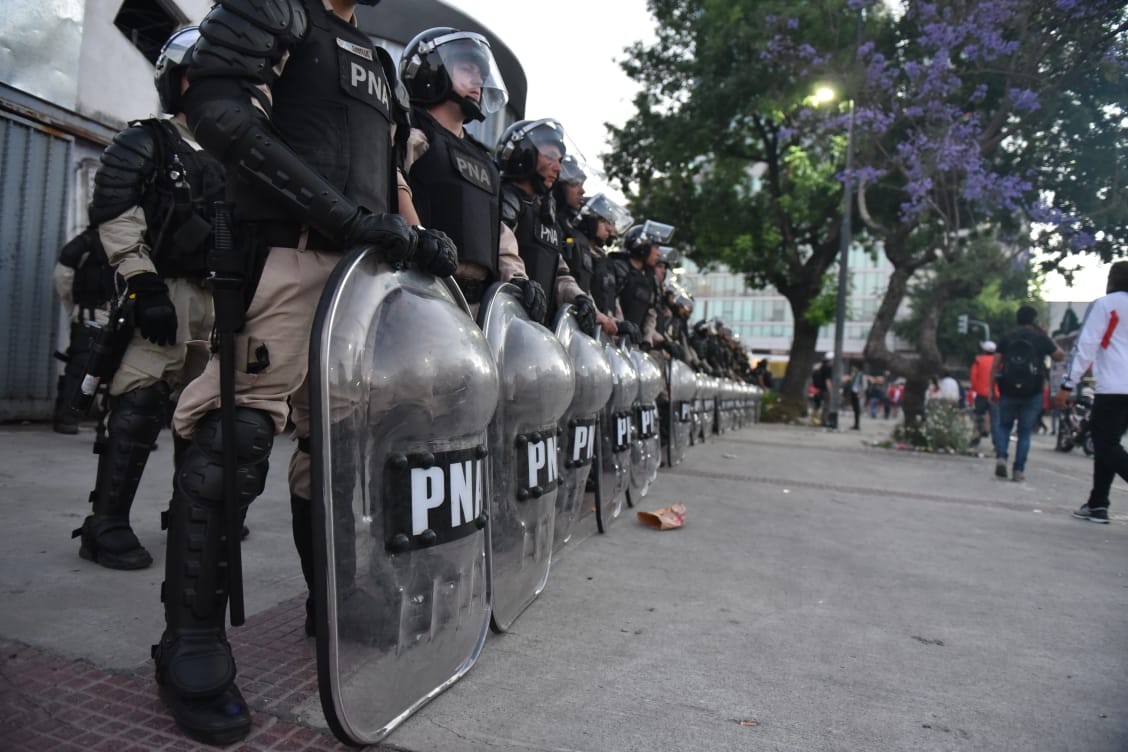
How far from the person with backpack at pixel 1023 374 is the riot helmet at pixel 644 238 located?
349 centimetres

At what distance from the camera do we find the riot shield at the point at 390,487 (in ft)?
5.41

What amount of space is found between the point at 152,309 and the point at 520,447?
4.72 feet

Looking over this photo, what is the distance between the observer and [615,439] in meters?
4.12

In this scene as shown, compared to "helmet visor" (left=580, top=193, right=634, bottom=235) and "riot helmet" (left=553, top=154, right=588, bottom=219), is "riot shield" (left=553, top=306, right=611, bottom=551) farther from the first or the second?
"helmet visor" (left=580, top=193, right=634, bottom=235)

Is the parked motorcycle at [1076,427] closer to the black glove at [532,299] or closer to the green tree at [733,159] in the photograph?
the green tree at [733,159]

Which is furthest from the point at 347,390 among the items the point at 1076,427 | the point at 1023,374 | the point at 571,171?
the point at 1076,427

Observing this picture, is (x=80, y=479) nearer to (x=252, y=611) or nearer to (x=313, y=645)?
(x=252, y=611)

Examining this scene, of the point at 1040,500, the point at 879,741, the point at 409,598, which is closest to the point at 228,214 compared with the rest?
the point at 409,598

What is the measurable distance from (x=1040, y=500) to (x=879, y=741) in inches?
233

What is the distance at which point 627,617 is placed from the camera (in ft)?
9.20

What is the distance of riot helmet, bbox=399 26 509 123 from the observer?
2.96m

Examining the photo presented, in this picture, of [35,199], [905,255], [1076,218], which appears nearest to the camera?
[35,199]

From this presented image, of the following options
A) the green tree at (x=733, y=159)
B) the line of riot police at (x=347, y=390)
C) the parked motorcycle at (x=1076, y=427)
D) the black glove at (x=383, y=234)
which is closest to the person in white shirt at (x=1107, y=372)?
the line of riot police at (x=347, y=390)

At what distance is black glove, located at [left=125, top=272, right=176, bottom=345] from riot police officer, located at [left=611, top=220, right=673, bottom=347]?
3.78 m
